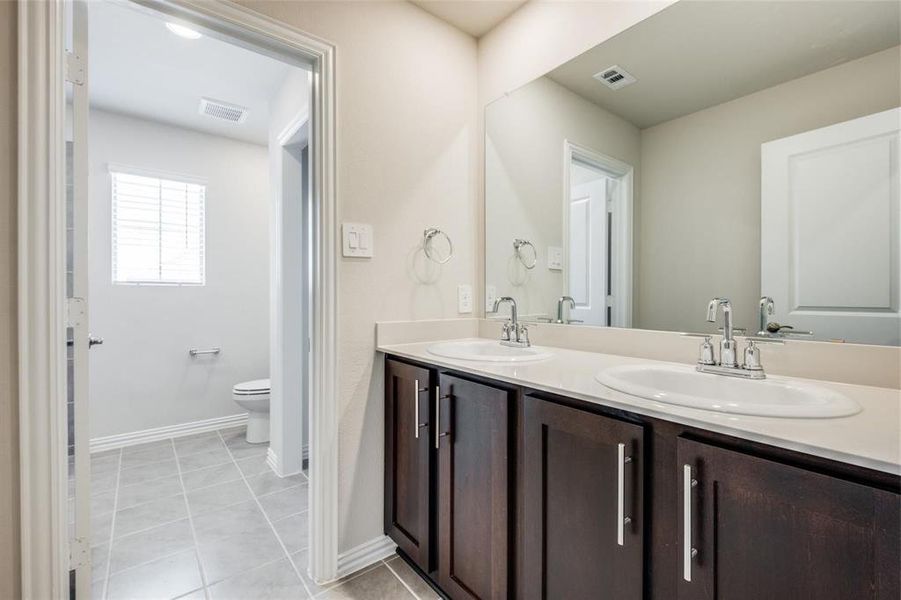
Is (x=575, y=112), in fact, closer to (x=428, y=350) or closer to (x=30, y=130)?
(x=428, y=350)

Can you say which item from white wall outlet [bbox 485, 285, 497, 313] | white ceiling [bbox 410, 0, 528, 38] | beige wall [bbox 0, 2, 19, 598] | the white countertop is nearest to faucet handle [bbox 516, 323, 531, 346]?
white wall outlet [bbox 485, 285, 497, 313]

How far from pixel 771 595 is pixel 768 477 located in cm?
20

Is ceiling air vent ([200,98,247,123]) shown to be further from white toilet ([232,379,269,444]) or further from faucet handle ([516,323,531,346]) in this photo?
faucet handle ([516,323,531,346])

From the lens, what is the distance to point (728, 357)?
3.67ft

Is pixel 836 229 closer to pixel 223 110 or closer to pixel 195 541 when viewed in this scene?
pixel 195 541

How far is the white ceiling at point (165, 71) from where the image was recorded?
1977 millimetres

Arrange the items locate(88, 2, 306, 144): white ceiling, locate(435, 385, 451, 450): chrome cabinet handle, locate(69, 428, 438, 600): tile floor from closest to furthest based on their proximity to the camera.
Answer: locate(435, 385, 451, 450): chrome cabinet handle → locate(69, 428, 438, 600): tile floor → locate(88, 2, 306, 144): white ceiling

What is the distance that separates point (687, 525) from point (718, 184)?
103cm

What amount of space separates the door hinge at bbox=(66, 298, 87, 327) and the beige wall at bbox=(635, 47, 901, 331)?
1.81m

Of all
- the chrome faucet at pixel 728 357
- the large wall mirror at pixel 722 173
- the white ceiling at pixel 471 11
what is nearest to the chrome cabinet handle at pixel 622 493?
the chrome faucet at pixel 728 357

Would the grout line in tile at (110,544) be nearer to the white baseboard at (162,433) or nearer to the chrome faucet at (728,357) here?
the white baseboard at (162,433)

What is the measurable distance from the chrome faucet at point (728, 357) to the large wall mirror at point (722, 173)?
0.12m

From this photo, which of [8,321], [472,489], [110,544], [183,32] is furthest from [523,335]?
[183,32]

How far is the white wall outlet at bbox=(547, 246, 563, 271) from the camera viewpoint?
1.79 meters
